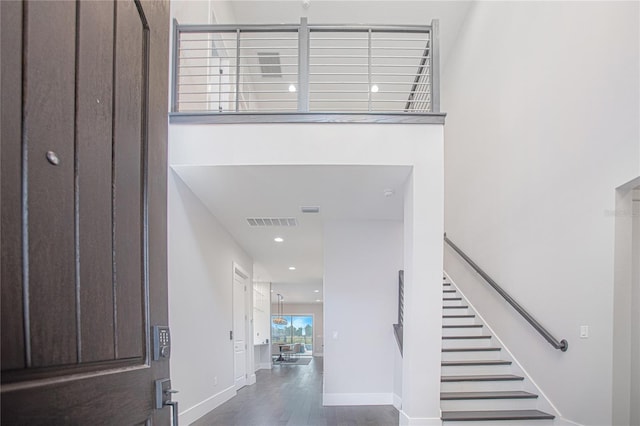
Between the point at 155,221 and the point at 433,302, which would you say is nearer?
the point at 155,221

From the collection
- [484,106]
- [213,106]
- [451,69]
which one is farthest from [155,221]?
[451,69]

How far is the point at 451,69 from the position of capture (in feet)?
27.5

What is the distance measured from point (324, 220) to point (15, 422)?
17.6 feet

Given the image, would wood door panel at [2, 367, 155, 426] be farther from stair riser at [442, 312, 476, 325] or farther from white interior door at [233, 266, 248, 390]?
white interior door at [233, 266, 248, 390]

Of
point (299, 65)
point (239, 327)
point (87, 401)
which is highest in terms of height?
point (299, 65)

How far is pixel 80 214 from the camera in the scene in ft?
3.30

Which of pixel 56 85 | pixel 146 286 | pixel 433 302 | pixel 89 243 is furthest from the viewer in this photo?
pixel 433 302

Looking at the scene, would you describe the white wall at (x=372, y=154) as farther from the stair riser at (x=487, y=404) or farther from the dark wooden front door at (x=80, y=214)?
the dark wooden front door at (x=80, y=214)

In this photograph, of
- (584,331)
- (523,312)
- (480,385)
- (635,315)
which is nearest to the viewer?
(635,315)

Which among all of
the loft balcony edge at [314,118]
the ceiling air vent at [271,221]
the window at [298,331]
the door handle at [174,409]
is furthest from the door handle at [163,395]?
the window at [298,331]

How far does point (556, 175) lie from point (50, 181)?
4.49 m

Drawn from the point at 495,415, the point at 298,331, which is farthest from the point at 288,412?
the point at 298,331

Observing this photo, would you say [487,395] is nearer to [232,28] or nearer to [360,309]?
[360,309]

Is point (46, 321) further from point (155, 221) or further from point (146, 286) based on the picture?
point (155, 221)
